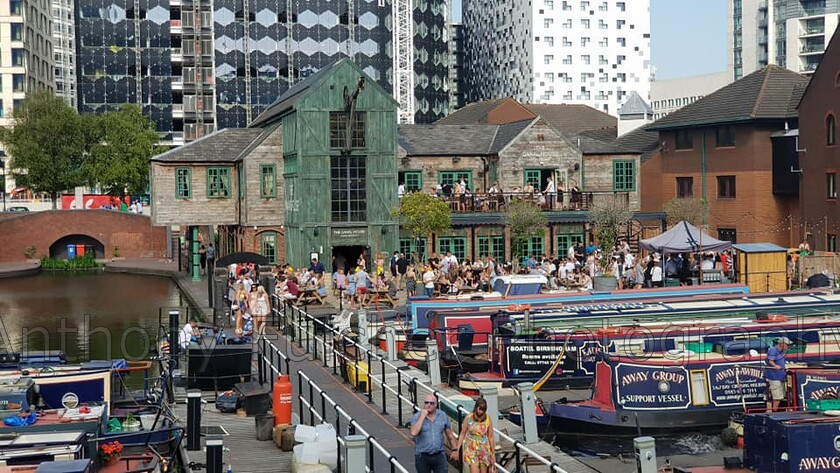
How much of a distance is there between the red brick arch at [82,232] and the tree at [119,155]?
8.94m

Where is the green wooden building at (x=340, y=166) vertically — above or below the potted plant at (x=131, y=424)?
above

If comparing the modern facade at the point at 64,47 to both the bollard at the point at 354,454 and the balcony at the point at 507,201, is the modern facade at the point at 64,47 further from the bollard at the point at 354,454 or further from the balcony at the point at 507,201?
the bollard at the point at 354,454

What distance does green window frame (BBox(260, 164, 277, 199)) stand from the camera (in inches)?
2004

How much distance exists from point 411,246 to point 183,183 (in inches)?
410

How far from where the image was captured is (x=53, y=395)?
69.2ft

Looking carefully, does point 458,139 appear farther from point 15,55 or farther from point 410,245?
point 15,55

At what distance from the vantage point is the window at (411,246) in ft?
170

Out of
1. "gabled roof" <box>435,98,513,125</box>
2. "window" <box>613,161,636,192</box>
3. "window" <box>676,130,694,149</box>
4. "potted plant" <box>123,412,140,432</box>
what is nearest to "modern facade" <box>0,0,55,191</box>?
"gabled roof" <box>435,98,513,125</box>

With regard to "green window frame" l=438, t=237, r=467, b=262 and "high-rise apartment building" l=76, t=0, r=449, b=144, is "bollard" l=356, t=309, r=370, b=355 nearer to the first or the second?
"green window frame" l=438, t=237, r=467, b=262

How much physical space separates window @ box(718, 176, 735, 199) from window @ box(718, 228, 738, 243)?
1.70 m

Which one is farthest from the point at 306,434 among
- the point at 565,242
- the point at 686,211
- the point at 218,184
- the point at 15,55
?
the point at 15,55

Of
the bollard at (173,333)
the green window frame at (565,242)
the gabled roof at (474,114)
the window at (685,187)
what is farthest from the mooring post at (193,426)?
the gabled roof at (474,114)

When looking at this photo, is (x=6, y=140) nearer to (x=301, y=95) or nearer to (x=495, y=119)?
(x=495, y=119)

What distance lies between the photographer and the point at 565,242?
179ft
